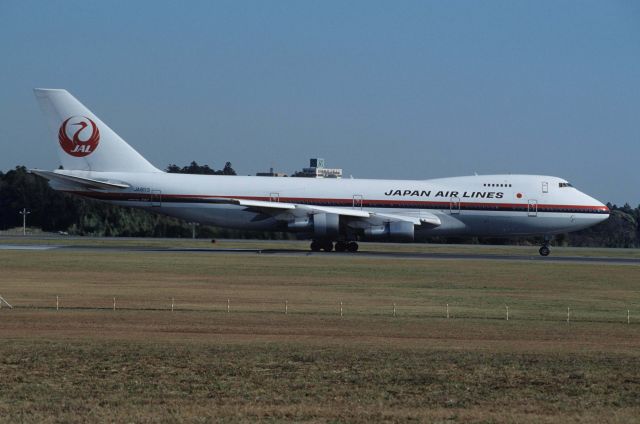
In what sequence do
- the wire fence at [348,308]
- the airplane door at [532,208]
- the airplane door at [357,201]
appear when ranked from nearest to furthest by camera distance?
the wire fence at [348,308]
the airplane door at [357,201]
the airplane door at [532,208]

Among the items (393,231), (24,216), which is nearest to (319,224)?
(393,231)

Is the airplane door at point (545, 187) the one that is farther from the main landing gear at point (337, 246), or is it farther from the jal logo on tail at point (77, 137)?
the jal logo on tail at point (77, 137)

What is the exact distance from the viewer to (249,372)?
19.9m

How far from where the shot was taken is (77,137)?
63.4 metres

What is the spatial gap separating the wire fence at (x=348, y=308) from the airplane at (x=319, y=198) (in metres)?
25.5

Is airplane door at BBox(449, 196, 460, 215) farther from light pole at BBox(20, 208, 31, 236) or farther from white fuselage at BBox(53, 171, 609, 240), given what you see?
light pole at BBox(20, 208, 31, 236)

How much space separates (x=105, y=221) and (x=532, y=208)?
141ft

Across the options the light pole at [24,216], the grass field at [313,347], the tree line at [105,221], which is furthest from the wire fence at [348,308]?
the light pole at [24,216]

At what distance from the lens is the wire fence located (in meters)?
32.4

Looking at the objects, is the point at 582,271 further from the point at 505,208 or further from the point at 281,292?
the point at 281,292

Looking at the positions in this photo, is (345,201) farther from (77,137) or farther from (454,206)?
(77,137)

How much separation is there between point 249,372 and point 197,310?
1312 centimetres

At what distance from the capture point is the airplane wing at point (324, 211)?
60625 millimetres

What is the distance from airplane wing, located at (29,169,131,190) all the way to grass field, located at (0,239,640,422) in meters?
13.4
